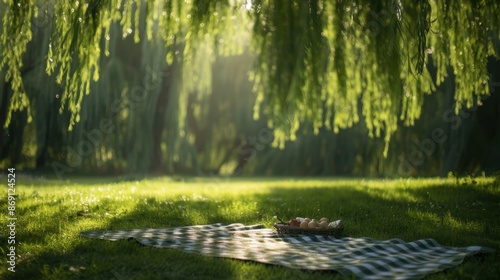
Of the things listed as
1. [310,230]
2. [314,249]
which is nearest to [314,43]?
[310,230]

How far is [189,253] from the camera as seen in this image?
15.1 feet

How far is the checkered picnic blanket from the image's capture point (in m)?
4.17

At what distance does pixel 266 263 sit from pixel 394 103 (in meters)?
2.70

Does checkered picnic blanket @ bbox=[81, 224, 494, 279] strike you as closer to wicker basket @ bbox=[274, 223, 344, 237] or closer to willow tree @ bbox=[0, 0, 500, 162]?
wicker basket @ bbox=[274, 223, 344, 237]

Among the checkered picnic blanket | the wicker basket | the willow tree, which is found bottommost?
the checkered picnic blanket

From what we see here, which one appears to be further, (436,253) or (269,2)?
(269,2)

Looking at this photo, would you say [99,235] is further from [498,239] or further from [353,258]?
[498,239]

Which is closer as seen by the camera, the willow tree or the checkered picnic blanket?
the checkered picnic blanket

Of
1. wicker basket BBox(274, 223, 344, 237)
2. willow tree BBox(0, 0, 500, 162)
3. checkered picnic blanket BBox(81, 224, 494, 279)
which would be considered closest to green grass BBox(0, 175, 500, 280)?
checkered picnic blanket BBox(81, 224, 494, 279)

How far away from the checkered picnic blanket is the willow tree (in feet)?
3.58

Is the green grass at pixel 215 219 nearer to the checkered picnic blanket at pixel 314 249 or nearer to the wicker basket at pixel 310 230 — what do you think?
the checkered picnic blanket at pixel 314 249

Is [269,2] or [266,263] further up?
[269,2]

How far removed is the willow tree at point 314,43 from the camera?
230 inches

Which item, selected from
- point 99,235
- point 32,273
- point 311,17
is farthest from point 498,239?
point 32,273
